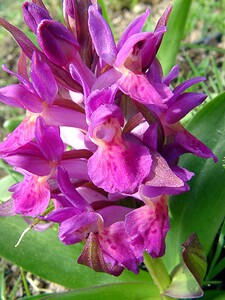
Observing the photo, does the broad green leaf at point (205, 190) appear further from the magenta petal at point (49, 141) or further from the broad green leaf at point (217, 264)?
the magenta petal at point (49, 141)

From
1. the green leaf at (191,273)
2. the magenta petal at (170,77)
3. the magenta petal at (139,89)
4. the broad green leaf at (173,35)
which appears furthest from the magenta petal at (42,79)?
the broad green leaf at (173,35)

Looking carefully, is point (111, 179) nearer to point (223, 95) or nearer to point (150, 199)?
point (150, 199)

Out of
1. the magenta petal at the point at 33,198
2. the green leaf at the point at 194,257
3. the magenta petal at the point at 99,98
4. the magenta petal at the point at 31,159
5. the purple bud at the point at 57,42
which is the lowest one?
the green leaf at the point at 194,257

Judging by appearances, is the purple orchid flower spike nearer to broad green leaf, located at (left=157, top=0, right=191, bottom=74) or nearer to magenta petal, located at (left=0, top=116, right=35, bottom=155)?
magenta petal, located at (left=0, top=116, right=35, bottom=155)

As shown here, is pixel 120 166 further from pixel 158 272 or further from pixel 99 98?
pixel 158 272

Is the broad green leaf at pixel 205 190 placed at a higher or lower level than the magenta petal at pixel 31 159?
lower

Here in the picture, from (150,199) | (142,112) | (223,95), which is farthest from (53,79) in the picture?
(223,95)

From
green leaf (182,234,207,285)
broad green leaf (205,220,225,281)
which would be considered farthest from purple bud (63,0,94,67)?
broad green leaf (205,220,225,281)

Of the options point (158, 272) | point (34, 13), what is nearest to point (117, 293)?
point (158, 272)
